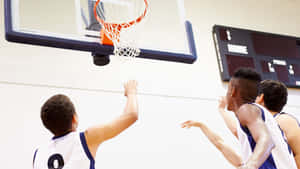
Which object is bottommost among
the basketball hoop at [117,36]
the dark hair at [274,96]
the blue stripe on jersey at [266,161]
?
the blue stripe on jersey at [266,161]

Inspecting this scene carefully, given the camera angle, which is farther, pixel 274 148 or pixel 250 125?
pixel 274 148

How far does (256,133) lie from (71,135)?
992 mm

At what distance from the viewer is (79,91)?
4.13 metres

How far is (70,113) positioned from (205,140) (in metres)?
2.60

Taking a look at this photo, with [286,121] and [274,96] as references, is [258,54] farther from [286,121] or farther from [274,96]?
[286,121]

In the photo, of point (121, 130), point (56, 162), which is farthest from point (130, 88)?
point (56, 162)

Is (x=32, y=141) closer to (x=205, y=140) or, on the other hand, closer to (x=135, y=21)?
(x=135, y=21)

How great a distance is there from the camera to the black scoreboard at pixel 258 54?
510 cm

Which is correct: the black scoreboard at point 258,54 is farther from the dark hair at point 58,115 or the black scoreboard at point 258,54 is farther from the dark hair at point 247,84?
the dark hair at point 58,115

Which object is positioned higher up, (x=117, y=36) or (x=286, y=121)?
(x=117, y=36)

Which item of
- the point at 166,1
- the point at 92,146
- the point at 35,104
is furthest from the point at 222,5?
the point at 92,146

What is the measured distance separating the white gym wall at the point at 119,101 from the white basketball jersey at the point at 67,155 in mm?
1599

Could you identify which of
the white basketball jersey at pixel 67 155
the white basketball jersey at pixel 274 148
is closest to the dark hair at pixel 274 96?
the white basketball jersey at pixel 274 148

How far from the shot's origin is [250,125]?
2.26m
